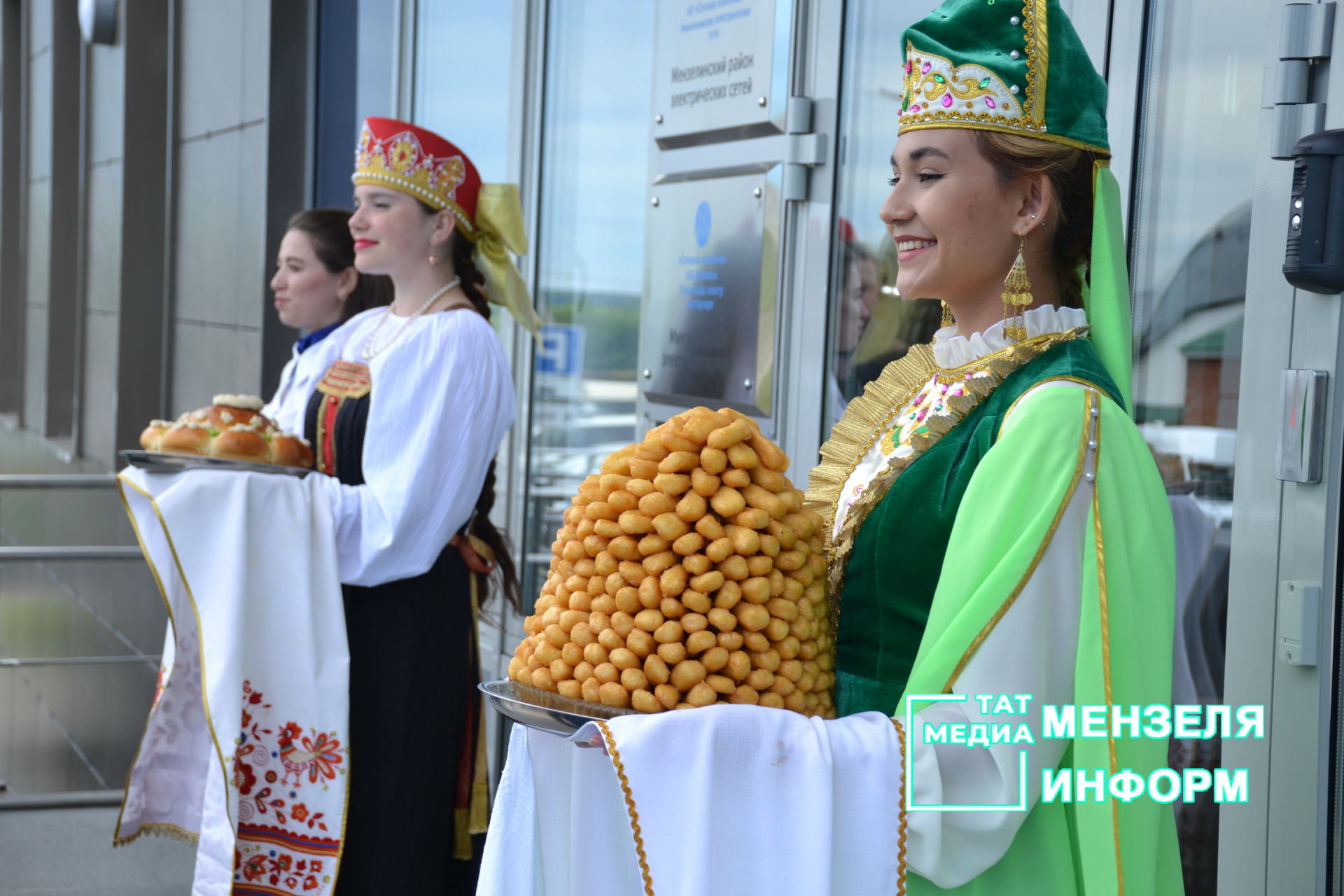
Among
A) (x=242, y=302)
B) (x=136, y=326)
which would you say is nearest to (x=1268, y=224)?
(x=242, y=302)

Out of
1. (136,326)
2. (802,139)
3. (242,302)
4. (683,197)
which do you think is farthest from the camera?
(136,326)

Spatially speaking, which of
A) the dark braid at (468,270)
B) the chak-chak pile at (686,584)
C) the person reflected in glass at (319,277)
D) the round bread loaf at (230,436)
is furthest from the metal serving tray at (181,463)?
the chak-chak pile at (686,584)

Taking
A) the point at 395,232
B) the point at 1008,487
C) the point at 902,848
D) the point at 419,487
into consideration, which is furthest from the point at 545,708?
the point at 395,232

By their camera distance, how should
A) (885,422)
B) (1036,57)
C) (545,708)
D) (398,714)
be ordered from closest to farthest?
(545,708) < (1036,57) < (885,422) < (398,714)

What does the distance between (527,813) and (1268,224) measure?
1.40 meters

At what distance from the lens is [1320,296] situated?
188cm

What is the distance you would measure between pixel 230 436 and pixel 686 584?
1.75 metres

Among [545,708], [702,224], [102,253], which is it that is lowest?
[545,708]

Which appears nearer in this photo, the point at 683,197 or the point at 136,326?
the point at 683,197

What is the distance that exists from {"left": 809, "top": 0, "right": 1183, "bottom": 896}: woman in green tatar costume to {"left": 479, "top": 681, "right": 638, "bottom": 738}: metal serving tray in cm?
30

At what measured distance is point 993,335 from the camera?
1.49m

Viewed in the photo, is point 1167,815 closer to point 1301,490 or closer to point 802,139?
point 1301,490

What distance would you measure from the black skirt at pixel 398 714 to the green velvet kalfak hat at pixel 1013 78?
1.82 meters

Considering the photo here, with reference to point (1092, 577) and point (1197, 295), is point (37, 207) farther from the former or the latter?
point (1092, 577)
